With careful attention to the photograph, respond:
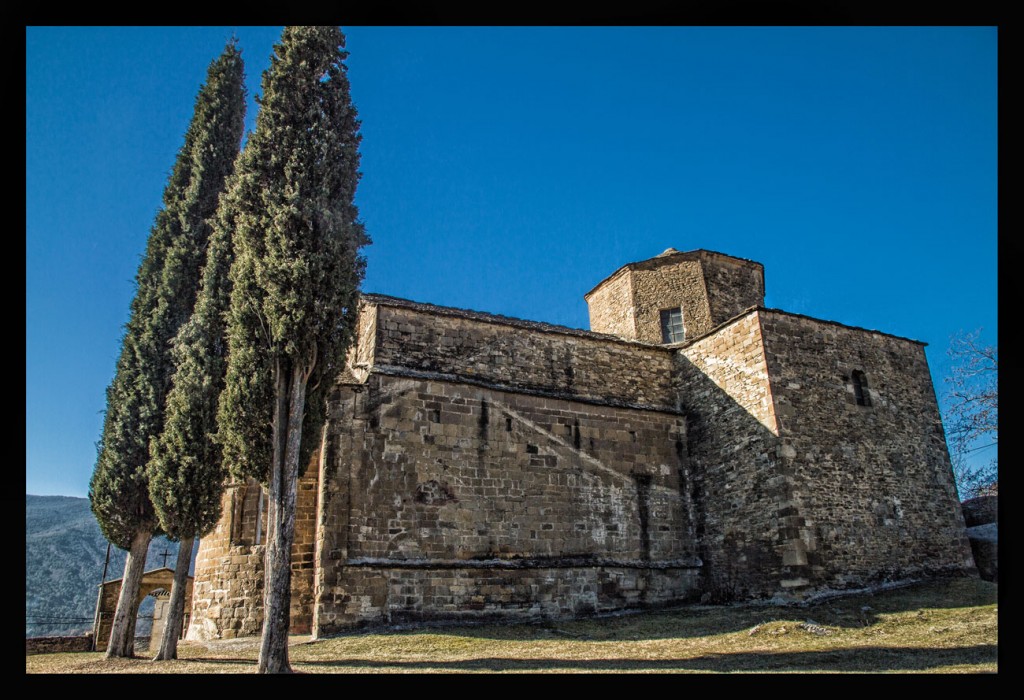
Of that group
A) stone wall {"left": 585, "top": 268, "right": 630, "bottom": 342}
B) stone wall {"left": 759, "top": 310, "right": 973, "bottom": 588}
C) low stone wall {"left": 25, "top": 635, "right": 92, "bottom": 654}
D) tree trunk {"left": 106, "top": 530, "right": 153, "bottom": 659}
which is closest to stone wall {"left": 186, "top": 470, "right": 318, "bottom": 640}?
tree trunk {"left": 106, "top": 530, "right": 153, "bottom": 659}

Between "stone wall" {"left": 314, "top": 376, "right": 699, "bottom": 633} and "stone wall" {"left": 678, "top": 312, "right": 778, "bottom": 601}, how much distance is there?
2.08 feet

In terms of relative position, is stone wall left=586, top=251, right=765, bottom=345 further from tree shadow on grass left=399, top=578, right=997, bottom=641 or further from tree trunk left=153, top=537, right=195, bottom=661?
tree trunk left=153, top=537, right=195, bottom=661

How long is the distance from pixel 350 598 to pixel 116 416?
5444mm

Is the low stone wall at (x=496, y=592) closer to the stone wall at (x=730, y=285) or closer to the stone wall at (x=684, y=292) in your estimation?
the stone wall at (x=684, y=292)

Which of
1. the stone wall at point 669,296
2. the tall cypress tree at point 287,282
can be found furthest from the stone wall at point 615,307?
the tall cypress tree at point 287,282

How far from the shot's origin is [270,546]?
9898 mm

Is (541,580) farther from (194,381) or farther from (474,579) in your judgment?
(194,381)

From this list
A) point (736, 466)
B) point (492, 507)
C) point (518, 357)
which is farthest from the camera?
point (518, 357)

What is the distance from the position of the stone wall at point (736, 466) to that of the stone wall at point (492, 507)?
0.64 meters

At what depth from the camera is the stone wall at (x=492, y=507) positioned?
1329cm

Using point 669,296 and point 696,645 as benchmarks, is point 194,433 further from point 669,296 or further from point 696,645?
point 669,296

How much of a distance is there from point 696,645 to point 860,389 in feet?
27.2

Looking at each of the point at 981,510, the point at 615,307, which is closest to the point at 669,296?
the point at 615,307

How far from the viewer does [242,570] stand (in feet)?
44.0
